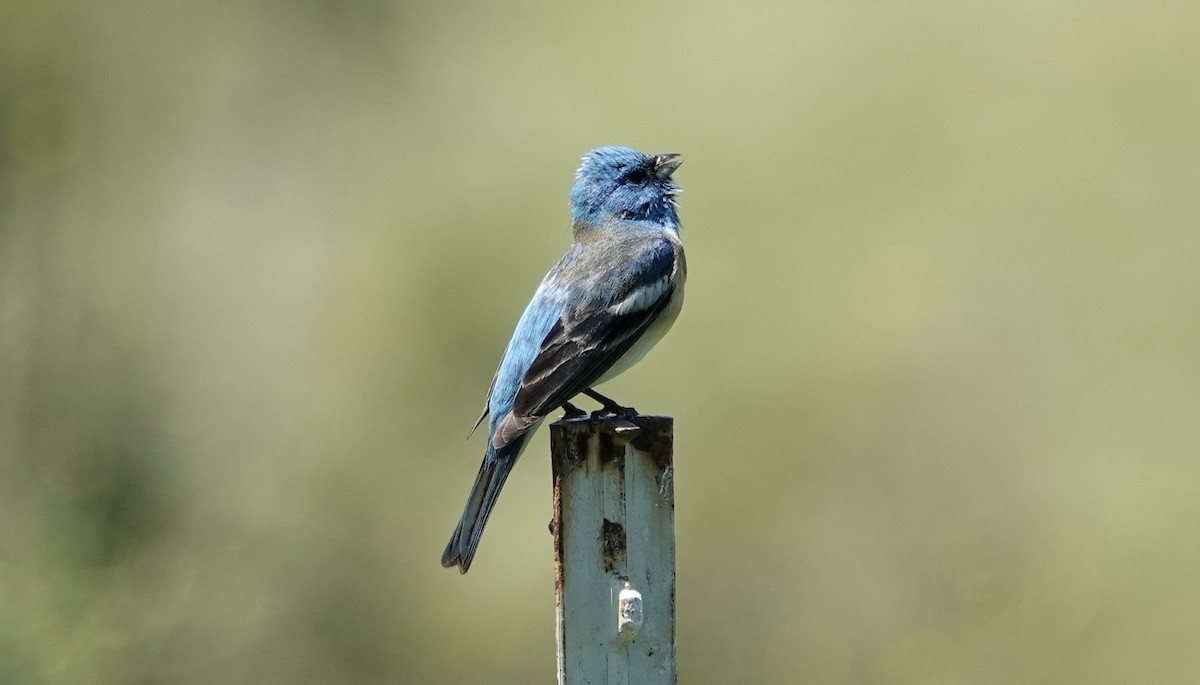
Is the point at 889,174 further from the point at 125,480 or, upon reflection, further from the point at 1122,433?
the point at 125,480

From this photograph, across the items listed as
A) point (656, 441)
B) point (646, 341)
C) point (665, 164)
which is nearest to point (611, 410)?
point (646, 341)

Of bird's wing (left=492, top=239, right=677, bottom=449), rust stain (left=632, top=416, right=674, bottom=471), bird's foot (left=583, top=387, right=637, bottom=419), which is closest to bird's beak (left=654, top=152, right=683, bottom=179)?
bird's wing (left=492, top=239, right=677, bottom=449)

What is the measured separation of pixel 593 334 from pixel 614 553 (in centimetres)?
174

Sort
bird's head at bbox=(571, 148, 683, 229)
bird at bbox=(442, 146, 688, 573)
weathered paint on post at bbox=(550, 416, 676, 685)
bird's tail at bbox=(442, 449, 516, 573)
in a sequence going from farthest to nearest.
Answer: bird's head at bbox=(571, 148, 683, 229) < bird at bbox=(442, 146, 688, 573) < bird's tail at bbox=(442, 449, 516, 573) < weathered paint on post at bbox=(550, 416, 676, 685)

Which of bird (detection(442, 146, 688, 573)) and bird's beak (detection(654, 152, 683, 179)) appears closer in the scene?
bird (detection(442, 146, 688, 573))

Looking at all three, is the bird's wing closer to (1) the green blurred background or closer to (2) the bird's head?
(2) the bird's head

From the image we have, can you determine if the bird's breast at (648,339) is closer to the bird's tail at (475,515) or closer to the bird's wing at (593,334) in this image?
the bird's wing at (593,334)

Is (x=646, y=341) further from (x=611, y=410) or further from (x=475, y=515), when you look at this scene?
(x=475, y=515)

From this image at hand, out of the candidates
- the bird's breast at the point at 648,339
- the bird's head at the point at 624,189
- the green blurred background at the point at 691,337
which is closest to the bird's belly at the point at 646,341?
the bird's breast at the point at 648,339

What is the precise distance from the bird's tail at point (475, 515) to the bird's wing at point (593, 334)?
0.10 metres

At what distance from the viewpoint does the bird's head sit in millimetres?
6570

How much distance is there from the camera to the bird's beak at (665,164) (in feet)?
21.8

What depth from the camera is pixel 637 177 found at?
21.8 feet

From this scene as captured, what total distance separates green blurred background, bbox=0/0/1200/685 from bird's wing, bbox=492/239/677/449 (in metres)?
3.85
